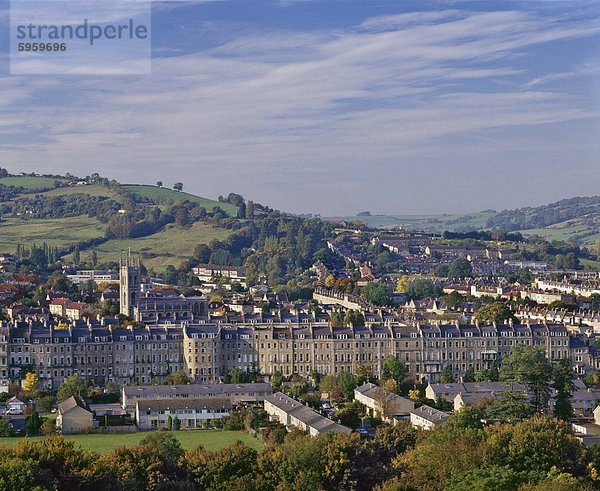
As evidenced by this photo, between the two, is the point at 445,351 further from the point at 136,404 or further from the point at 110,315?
the point at 110,315

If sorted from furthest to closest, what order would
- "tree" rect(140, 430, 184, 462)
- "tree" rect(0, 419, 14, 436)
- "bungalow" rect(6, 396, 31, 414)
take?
"bungalow" rect(6, 396, 31, 414) < "tree" rect(0, 419, 14, 436) < "tree" rect(140, 430, 184, 462)

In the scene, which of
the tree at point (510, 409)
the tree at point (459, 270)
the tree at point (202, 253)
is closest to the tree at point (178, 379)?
the tree at point (510, 409)

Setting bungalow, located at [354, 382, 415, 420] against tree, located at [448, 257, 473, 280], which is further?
tree, located at [448, 257, 473, 280]

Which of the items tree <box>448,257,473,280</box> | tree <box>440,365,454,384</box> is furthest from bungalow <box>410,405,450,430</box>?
tree <box>448,257,473,280</box>

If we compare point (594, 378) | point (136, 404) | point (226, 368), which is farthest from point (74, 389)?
point (594, 378)

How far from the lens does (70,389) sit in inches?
2648

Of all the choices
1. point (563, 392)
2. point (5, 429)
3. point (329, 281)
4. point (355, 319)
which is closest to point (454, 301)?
point (355, 319)

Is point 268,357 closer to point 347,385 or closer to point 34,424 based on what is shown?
point 347,385

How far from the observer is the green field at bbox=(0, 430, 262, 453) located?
54938 millimetres

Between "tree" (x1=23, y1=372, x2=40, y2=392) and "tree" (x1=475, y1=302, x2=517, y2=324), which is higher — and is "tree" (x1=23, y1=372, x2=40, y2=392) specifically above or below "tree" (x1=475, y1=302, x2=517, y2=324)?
below

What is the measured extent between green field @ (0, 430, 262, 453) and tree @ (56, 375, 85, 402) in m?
8.70

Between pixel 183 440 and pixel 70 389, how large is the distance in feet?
43.5

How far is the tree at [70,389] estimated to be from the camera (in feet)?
218

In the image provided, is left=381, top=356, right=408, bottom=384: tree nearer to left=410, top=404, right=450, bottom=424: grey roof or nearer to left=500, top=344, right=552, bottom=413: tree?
left=500, top=344, right=552, bottom=413: tree
